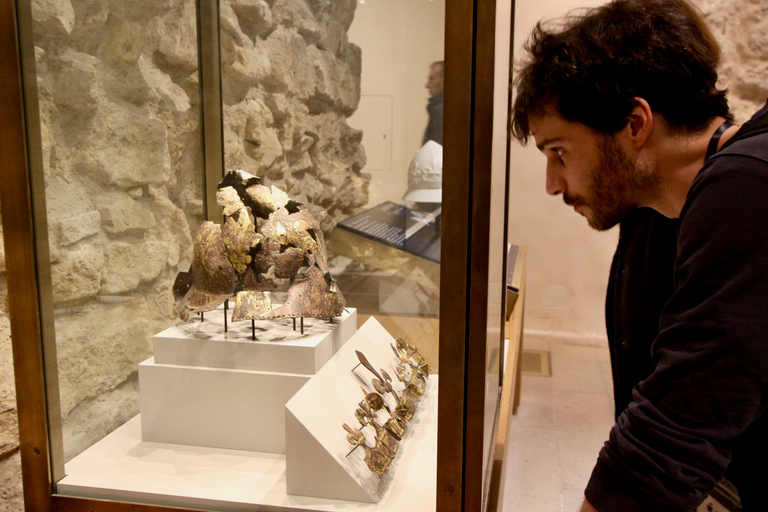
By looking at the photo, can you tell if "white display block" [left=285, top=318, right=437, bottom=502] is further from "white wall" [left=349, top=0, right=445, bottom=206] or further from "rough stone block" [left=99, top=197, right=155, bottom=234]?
"rough stone block" [left=99, top=197, right=155, bottom=234]

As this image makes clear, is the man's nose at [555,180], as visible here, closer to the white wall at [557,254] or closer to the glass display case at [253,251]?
the glass display case at [253,251]

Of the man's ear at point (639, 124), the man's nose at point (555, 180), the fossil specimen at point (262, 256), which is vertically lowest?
the fossil specimen at point (262, 256)

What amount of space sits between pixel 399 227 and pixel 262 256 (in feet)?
1.13

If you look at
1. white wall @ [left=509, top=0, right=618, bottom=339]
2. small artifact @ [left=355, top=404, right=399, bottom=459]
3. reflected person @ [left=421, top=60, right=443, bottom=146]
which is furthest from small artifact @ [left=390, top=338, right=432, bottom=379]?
white wall @ [left=509, top=0, right=618, bottom=339]

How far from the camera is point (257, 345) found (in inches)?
53.9

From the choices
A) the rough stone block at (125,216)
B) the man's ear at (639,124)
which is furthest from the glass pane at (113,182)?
the man's ear at (639,124)

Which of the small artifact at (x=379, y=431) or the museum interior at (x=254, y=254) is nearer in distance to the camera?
the museum interior at (x=254, y=254)

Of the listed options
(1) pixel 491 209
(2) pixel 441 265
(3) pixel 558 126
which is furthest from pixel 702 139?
(2) pixel 441 265

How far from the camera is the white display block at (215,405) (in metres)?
1.36

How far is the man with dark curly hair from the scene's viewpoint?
0.79m

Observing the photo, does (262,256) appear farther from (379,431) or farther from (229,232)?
(379,431)

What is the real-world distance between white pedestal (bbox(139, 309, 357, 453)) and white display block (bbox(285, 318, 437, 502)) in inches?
4.0

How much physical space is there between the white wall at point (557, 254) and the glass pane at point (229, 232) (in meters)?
3.16

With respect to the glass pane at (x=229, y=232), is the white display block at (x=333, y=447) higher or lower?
lower
